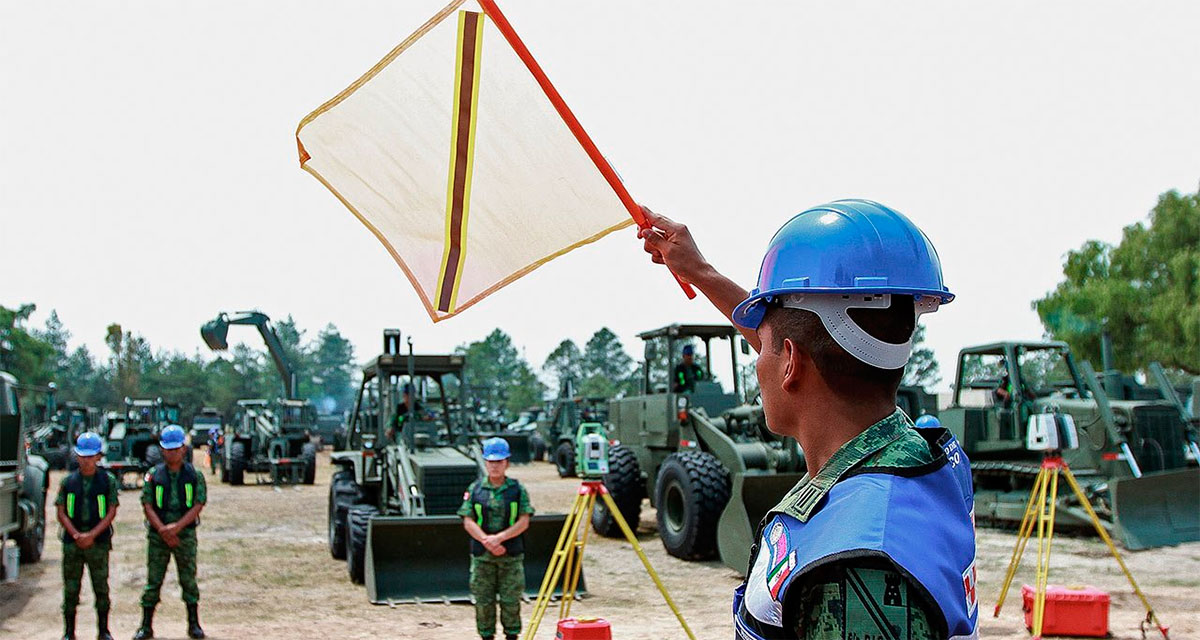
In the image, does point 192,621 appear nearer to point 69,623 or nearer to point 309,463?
point 69,623

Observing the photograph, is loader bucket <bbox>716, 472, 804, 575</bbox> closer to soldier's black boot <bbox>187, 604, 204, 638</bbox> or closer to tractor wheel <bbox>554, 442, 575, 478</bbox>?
soldier's black boot <bbox>187, 604, 204, 638</bbox>

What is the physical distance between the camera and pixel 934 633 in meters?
1.19

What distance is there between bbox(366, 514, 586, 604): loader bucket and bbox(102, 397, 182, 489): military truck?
14746mm

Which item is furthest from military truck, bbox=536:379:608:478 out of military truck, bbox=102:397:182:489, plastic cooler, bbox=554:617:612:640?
plastic cooler, bbox=554:617:612:640

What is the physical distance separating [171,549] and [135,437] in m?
17.5

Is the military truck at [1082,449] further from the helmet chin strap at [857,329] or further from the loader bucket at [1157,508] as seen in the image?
the helmet chin strap at [857,329]

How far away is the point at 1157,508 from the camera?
12.0m

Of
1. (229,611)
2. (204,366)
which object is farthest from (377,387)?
(204,366)

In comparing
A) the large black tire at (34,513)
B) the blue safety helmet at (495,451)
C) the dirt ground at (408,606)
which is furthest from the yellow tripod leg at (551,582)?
the large black tire at (34,513)

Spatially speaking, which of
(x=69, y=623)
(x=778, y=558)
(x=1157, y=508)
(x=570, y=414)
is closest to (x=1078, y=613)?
(x=1157, y=508)

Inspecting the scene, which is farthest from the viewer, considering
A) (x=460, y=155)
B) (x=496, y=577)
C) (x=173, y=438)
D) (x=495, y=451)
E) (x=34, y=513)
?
(x=34, y=513)

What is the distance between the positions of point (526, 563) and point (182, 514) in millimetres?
3037

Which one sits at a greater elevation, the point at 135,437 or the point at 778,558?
the point at 778,558

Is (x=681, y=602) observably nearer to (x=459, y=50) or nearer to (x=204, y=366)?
(x=459, y=50)
